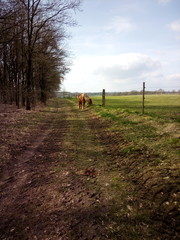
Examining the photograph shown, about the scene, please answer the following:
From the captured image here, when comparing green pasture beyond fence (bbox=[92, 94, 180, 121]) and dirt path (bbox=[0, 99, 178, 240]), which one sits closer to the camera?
dirt path (bbox=[0, 99, 178, 240])

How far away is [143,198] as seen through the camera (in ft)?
11.6

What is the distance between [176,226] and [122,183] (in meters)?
1.54

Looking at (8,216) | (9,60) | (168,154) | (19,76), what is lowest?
(8,216)

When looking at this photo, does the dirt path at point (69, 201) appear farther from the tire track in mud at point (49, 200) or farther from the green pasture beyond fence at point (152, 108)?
the green pasture beyond fence at point (152, 108)

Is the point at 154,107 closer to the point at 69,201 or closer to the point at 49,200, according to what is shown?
the point at 69,201

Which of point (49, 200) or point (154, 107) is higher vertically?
point (154, 107)

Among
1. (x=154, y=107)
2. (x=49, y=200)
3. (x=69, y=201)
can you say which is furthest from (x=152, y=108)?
(x=49, y=200)

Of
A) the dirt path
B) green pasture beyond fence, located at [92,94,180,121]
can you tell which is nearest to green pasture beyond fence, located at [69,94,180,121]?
green pasture beyond fence, located at [92,94,180,121]

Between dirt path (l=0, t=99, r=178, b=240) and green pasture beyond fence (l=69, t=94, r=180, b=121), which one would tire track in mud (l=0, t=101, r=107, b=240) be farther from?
green pasture beyond fence (l=69, t=94, r=180, b=121)

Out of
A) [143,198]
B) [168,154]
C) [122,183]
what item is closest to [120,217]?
[143,198]

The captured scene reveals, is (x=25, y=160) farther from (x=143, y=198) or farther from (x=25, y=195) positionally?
(x=143, y=198)

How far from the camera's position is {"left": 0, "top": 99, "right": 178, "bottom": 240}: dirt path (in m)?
2.75

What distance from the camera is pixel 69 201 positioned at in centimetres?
359

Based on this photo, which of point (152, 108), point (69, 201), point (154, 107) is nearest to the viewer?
point (69, 201)
